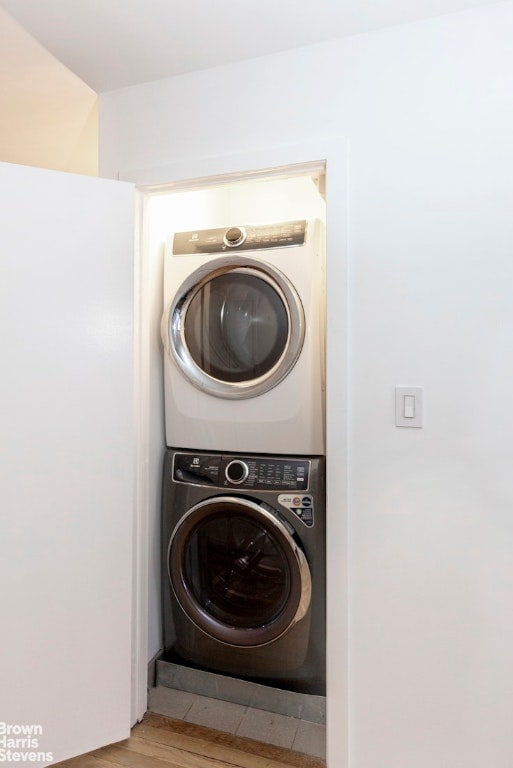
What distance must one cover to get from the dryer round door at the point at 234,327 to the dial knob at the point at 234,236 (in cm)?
9

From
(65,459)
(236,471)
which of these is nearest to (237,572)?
(236,471)

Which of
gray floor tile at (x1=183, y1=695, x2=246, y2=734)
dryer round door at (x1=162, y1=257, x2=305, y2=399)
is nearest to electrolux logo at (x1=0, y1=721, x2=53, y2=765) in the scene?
gray floor tile at (x1=183, y1=695, x2=246, y2=734)

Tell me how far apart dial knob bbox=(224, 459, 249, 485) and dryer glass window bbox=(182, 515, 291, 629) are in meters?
0.15

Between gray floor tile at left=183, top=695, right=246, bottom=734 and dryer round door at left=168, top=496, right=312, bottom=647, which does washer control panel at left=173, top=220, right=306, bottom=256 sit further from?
gray floor tile at left=183, top=695, right=246, bottom=734

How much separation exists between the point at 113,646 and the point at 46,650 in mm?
229

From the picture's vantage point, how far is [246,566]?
1940 mm

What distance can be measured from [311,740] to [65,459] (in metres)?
1.34

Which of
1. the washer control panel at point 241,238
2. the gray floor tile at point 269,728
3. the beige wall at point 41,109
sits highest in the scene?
the beige wall at point 41,109

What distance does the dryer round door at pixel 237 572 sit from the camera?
1793mm

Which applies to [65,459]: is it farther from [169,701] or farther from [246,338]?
[169,701]

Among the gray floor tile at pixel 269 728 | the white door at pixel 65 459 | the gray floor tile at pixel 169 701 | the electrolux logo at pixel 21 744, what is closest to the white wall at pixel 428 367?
the gray floor tile at pixel 269 728

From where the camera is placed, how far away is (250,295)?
1.92 meters


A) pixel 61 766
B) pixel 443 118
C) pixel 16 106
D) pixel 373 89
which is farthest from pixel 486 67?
pixel 61 766

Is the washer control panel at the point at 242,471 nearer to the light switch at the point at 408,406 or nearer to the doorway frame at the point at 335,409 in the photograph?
the doorway frame at the point at 335,409
